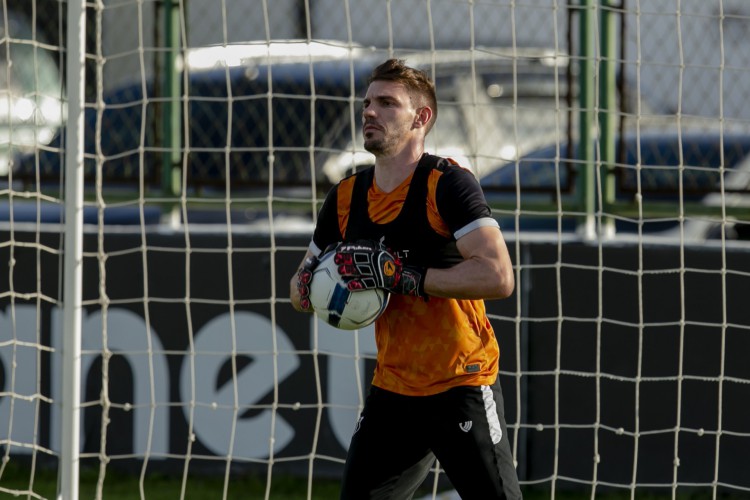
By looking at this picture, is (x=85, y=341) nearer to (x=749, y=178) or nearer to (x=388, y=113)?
(x=388, y=113)

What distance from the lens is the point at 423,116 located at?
459 cm

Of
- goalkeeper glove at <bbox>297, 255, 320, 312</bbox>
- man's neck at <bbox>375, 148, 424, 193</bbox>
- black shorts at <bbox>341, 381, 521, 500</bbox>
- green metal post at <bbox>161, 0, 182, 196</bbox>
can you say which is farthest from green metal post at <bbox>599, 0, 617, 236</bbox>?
goalkeeper glove at <bbox>297, 255, 320, 312</bbox>

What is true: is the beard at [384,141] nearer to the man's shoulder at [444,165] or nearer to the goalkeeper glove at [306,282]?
the man's shoulder at [444,165]

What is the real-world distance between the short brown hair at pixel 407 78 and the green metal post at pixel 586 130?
2281 mm

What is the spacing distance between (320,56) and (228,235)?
202cm

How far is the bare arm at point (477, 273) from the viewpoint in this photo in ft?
13.9

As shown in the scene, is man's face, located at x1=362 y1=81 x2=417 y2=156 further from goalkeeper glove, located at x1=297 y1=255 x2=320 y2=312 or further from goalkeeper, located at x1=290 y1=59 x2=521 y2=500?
goalkeeper glove, located at x1=297 y1=255 x2=320 y2=312

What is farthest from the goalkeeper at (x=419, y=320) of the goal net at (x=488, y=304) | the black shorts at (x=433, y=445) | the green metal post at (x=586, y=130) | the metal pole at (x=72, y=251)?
the green metal post at (x=586, y=130)

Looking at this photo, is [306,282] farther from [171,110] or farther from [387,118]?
[171,110]

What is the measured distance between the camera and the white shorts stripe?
442cm

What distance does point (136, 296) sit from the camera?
698 centimetres

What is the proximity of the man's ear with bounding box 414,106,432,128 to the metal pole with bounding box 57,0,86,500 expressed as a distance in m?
1.65

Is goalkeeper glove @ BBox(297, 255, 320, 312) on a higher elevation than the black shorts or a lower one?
higher

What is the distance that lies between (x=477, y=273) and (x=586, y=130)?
9.06 feet
